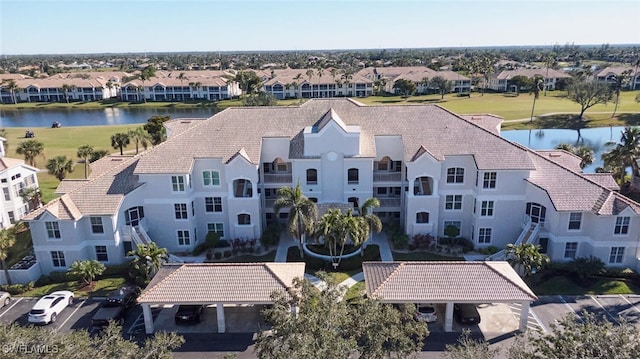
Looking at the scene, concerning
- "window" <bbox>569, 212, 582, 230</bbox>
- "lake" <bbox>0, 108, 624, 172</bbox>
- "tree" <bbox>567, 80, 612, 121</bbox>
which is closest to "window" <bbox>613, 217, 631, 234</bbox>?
"window" <bbox>569, 212, 582, 230</bbox>

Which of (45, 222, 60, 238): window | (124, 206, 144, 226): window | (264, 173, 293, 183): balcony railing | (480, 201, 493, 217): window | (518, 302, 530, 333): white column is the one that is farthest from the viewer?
(264, 173, 293, 183): balcony railing

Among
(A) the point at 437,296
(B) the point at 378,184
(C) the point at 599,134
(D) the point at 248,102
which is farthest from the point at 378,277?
(C) the point at 599,134

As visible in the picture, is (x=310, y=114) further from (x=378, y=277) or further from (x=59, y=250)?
(x=59, y=250)

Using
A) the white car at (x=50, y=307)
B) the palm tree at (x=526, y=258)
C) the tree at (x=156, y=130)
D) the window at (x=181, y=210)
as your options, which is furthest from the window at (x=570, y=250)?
the tree at (x=156, y=130)

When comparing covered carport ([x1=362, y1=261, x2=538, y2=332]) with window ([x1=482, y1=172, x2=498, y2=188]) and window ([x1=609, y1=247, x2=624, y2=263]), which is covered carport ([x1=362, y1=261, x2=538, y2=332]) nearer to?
window ([x1=482, y1=172, x2=498, y2=188])

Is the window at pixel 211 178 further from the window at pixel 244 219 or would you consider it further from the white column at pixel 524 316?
the white column at pixel 524 316

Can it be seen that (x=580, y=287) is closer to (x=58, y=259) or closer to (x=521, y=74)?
(x=58, y=259)
